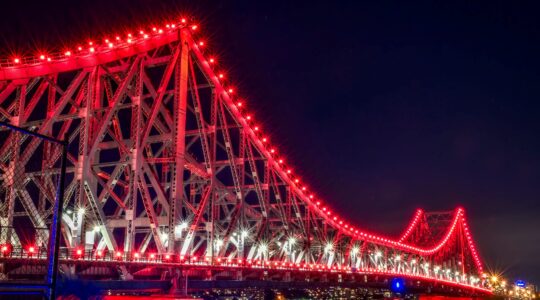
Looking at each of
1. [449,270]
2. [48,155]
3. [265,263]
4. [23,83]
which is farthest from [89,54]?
[449,270]

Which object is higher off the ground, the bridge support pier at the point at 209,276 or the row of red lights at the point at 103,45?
the row of red lights at the point at 103,45

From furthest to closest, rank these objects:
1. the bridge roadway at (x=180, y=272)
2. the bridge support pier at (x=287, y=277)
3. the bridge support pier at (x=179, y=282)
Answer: the bridge support pier at (x=287, y=277) → the bridge support pier at (x=179, y=282) → the bridge roadway at (x=180, y=272)

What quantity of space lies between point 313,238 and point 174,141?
2115 inches

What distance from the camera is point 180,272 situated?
48750 mm

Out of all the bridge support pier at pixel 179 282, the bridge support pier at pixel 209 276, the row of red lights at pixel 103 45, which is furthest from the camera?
the bridge support pier at pixel 209 276

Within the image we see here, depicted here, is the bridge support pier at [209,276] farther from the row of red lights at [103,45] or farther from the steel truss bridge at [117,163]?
the row of red lights at [103,45]

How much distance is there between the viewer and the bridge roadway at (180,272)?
3584 centimetres

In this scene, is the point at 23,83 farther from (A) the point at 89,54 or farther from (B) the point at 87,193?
(B) the point at 87,193

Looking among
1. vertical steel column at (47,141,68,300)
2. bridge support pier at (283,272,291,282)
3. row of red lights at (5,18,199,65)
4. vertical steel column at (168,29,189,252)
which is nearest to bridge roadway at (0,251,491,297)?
bridge support pier at (283,272,291,282)

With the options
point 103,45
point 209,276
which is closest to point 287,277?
point 209,276

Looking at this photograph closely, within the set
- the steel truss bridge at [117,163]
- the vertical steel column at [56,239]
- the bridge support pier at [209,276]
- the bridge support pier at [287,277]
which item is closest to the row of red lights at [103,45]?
the steel truss bridge at [117,163]

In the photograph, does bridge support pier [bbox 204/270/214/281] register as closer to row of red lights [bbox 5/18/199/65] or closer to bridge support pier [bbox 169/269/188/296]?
bridge support pier [bbox 169/269/188/296]

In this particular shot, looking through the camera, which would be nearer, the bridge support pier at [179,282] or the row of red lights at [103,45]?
the bridge support pier at [179,282]

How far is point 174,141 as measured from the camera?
172ft
